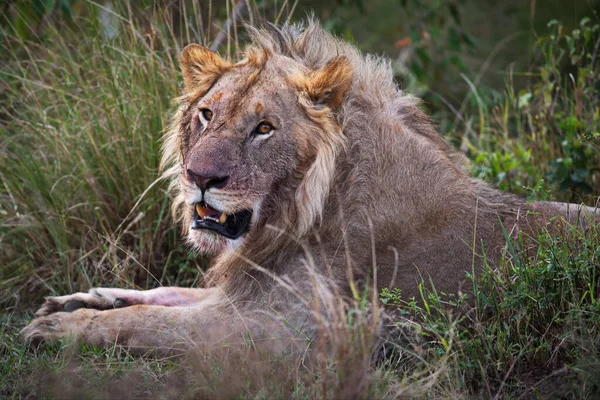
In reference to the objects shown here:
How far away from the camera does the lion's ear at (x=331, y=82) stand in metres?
4.30

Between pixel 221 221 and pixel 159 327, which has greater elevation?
pixel 221 221

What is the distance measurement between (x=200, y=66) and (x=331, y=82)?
0.79 meters

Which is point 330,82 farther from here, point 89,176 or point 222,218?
point 89,176

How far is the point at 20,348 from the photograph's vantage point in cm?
436

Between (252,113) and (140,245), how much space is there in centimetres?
167

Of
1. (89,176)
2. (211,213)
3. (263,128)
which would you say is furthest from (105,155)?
(263,128)

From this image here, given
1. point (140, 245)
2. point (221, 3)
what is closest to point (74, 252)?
point (140, 245)

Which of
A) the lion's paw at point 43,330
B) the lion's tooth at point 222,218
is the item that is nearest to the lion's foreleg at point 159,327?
the lion's paw at point 43,330

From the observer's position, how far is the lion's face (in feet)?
13.5

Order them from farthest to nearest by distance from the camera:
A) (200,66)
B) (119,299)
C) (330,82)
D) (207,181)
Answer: (119,299)
(200,66)
(330,82)
(207,181)

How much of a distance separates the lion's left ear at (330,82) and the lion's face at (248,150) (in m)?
0.01

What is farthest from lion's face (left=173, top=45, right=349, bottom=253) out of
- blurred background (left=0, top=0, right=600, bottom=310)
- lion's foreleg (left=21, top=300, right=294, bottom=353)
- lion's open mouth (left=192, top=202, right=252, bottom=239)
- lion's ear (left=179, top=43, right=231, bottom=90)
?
blurred background (left=0, top=0, right=600, bottom=310)

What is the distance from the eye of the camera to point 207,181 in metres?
4.07

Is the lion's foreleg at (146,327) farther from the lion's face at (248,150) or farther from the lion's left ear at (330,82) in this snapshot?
the lion's left ear at (330,82)
